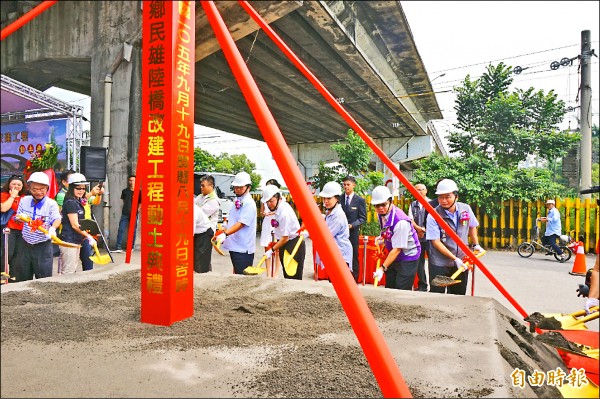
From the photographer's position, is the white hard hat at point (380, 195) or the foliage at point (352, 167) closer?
the white hard hat at point (380, 195)

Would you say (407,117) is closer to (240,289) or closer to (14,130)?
(240,289)

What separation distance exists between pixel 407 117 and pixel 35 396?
14.1m

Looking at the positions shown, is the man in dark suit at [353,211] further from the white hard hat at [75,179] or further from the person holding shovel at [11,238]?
the person holding shovel at [11,238]

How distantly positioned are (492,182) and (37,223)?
8.75 meters

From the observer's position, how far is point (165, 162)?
1939 millimetres

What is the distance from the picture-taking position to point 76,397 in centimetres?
123

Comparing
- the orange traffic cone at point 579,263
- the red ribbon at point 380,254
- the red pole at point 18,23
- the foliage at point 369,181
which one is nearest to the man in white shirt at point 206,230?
the red ribbon at point 380,254

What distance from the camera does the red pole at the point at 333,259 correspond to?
41.0 inches

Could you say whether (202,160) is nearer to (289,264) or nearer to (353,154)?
(353,154)

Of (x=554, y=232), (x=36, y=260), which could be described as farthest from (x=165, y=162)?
(x=554, y=232)

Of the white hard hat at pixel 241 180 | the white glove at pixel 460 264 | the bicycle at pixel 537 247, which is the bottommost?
the bicycle at pixel 537 247

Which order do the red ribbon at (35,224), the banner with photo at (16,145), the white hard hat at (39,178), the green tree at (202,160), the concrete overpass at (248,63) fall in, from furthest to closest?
the green tree at (202,160) < the concrete overpass at (248,63) < the red ribbon at (35,224) < the white hard hat at (39,178) < the banner with photo at (16,145)

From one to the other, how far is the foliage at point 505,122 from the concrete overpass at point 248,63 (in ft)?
4.70

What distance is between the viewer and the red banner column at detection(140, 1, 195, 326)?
6.36ft
